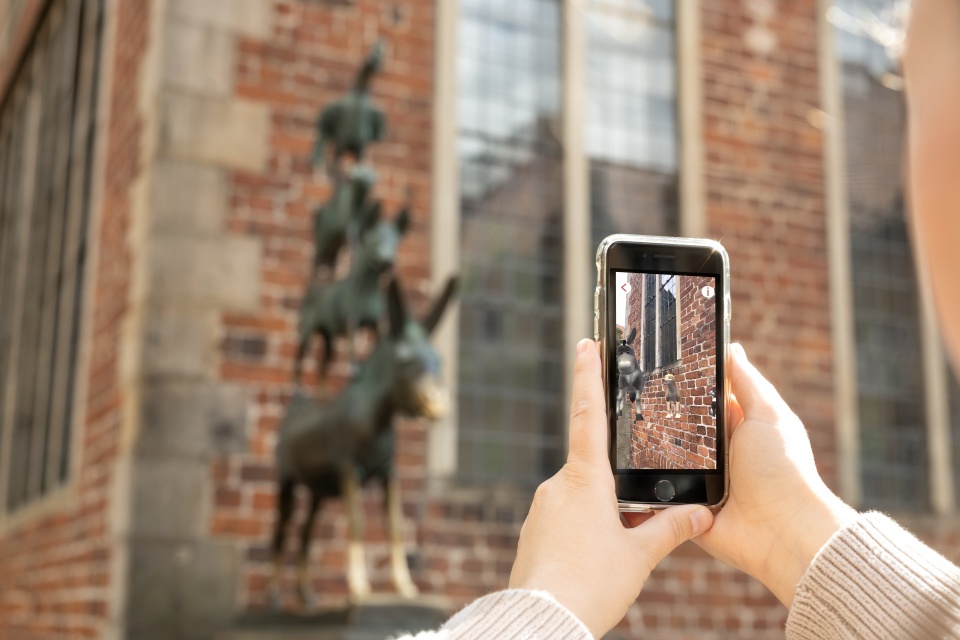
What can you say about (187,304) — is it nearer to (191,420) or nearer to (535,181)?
(191,420)

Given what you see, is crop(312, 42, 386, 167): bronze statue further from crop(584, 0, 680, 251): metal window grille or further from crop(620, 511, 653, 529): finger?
crop(620, 511, 653, 529): finger

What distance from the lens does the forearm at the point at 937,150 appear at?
61cm

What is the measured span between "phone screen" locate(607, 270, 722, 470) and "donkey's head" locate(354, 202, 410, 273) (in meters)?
2.96

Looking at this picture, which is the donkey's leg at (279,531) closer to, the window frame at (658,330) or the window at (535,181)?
the window at (535,181)

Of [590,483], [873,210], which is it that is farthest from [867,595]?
[873,210]

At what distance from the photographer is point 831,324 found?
7121mm

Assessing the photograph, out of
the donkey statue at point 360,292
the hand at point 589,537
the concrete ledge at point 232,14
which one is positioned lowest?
the hand at point 589,537

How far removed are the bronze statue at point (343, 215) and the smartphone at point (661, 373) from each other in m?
3.12

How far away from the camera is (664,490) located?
1195 millimetres

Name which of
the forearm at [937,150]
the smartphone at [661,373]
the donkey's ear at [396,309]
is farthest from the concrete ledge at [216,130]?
the forearm at [937,150]

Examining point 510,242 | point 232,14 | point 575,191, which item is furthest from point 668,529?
point 575,191

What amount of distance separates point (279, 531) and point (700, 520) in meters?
3.95

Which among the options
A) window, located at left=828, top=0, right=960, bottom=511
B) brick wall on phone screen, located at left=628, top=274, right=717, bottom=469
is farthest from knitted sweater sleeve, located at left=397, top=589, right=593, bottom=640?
window, located at left=828, top=0, right=960, bottom=511

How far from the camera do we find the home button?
1.19 metres
